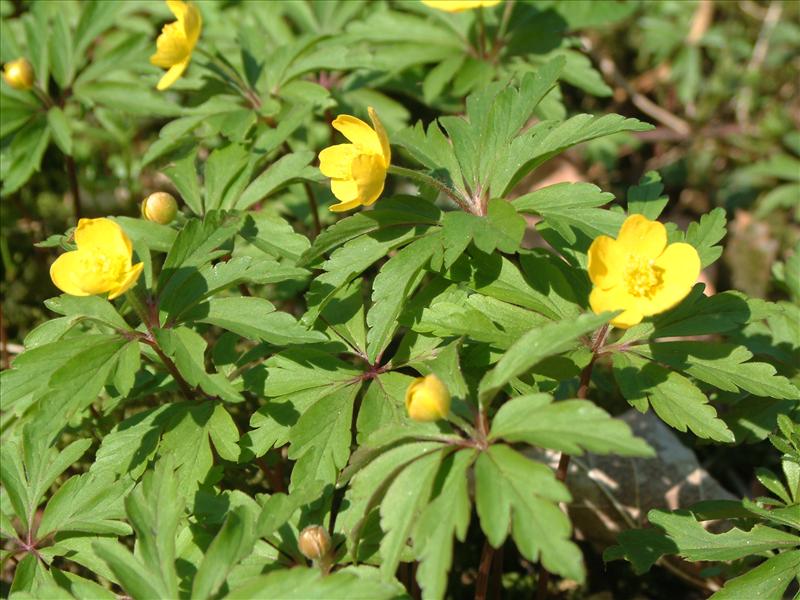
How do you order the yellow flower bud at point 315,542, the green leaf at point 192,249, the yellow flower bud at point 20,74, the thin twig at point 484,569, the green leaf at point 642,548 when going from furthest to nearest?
the yellow flower bud at point 20,74
the green leaf at point 192,249
the green leaf at point 642,548
the thin twig at point 484,569
the yellow flower bud at point 315,542

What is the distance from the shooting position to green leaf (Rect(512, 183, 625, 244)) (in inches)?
86.8

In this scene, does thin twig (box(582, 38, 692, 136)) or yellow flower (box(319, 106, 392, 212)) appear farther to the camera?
thin twig (box(582, 38, 692, 136))

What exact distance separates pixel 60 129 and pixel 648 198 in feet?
6.66

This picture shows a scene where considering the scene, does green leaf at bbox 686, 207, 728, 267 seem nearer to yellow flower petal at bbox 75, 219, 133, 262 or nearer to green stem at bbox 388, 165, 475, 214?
green stem at bbox 388, 165, 475, 214

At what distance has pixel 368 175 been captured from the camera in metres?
2.06

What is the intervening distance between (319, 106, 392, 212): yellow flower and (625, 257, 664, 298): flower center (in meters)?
0.63

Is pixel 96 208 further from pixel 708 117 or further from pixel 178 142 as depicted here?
pixel 708 117

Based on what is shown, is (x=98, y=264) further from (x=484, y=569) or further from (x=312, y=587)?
(x=484, y=569)

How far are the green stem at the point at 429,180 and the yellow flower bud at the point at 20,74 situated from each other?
162 centimetres

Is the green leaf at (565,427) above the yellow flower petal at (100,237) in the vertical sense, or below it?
below

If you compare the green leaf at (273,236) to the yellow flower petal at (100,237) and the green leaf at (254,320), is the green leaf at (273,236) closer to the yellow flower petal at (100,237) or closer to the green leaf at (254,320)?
the green leaf at (254,320)

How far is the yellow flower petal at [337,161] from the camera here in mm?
2305

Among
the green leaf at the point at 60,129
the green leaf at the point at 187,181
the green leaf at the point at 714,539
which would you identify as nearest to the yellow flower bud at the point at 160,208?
the green leaf at the point at 187,181

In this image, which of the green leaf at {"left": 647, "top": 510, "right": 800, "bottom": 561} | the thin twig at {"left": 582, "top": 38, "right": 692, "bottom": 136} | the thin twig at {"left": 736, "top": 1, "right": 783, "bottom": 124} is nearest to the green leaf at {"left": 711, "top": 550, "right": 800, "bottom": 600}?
the green leaf at {"left": 647, "top": 510, "right": 800, "bottom": 561}
